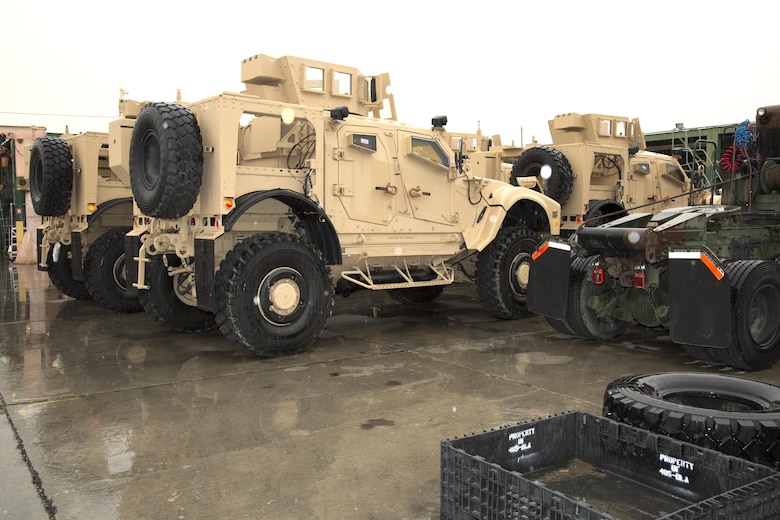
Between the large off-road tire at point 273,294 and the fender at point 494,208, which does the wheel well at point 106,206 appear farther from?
the fender at point 494,208

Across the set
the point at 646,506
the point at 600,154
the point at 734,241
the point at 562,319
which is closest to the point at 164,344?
the point at 562,319

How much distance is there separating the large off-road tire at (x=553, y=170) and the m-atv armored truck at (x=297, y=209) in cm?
206

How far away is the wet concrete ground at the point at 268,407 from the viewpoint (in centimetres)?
355

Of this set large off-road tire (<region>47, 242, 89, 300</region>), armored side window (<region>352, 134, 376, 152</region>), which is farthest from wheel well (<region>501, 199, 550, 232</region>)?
large off-road tire (<region>47, 242, 89, 300</region>)

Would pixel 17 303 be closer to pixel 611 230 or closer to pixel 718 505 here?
pixel 611 230

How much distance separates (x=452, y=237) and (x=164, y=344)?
3848 millimetres

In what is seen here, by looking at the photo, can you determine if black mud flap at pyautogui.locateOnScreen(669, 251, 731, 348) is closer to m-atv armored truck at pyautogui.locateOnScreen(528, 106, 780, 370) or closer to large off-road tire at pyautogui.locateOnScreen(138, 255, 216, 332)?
m-atv armored truck at pyautogui.locateOnScreen(528, 106, 780, 370)

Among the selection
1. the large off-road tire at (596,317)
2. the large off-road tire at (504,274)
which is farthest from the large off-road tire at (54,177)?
the large off-road tire at (596,317)

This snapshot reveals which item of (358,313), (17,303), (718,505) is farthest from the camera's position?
(17,303)

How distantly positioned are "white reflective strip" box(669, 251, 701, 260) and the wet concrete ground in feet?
3.83

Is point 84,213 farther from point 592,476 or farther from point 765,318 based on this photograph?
point 765,318

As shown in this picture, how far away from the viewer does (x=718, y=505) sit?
256 cm

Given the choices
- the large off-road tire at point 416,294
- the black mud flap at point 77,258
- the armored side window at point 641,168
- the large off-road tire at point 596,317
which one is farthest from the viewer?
the armored side window at point 641,168

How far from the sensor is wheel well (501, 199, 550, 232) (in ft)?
32.8
